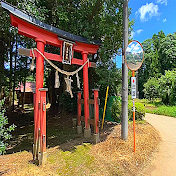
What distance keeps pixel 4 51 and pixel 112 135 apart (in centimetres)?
878

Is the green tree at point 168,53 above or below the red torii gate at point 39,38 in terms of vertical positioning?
above

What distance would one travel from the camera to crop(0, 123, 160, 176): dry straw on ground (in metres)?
2.91

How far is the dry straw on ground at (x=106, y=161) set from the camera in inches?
114

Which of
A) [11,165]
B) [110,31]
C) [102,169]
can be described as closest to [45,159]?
[11,165]

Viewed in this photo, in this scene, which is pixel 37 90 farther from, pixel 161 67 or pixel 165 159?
pixel 161 67

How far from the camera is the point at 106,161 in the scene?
3.38 m

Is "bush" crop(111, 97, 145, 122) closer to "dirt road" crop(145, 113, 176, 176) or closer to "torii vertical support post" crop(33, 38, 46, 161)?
"dirt road" crop(145, 113, 176, 176)

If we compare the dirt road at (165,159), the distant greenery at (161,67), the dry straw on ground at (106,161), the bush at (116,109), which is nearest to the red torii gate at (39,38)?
the dry straw on ground at (106,161)

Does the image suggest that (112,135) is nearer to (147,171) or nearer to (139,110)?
(147,171)

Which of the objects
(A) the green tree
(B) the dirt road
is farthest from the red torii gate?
(A) the green tree

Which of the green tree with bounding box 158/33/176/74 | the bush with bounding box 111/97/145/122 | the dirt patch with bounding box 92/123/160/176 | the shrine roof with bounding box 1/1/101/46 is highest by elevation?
the green tree with bounding box 158/33/176/74

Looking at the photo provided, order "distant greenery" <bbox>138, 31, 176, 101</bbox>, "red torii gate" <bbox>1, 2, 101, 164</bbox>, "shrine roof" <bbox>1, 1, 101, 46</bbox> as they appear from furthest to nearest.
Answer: "distant greenery" <bbox>138, 31, 176, 101</bbox>, "red torii gate" <bbox>1, 2, 101, 164</bbox>, "shrine roof" <bbox>1, 1, 101, 46</bbox>

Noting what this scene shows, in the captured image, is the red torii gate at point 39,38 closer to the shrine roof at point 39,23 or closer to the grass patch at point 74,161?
the shrine roof at point 39,23

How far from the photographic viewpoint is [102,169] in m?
3.07
